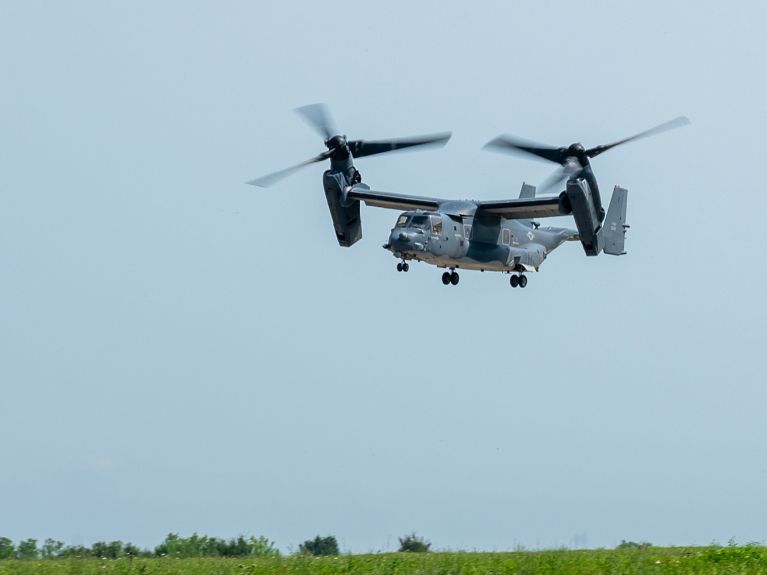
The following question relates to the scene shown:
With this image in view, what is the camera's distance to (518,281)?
46.9 meters

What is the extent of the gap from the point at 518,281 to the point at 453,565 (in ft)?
80.4

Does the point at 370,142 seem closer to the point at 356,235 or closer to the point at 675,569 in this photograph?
the point at 356,235

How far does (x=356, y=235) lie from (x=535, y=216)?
6.94 meters

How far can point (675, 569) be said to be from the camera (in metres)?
22.5

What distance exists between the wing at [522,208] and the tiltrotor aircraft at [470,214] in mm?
37

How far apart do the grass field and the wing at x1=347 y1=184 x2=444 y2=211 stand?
68.5 feet

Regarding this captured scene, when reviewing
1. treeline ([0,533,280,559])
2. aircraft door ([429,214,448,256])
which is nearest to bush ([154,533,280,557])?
treeline ([0,533,280,559])

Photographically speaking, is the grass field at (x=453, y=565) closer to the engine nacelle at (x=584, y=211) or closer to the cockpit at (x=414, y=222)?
the engine nacelle at (x=584, y=211)

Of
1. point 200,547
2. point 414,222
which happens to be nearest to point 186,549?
point 200,547

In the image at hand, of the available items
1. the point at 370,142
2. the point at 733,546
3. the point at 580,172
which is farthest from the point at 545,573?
the point at 370,142

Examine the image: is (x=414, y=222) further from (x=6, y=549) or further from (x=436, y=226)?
(x=6, y=549)

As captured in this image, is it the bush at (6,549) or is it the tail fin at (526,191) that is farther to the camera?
the tail fin at (526,191)

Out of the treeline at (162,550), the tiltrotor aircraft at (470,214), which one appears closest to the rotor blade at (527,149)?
the tiltrotor aircraft at (470,214)

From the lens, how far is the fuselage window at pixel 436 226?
42.9 meters
